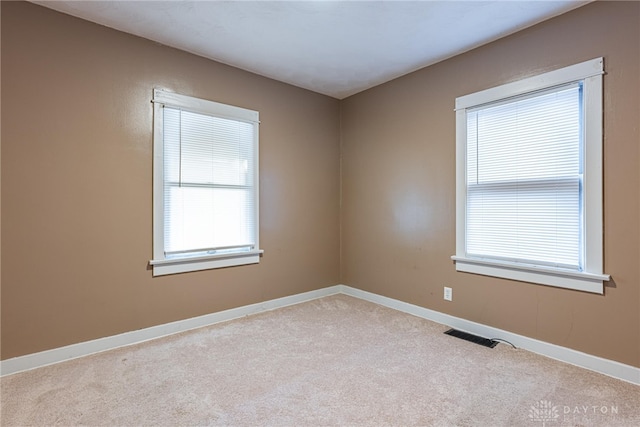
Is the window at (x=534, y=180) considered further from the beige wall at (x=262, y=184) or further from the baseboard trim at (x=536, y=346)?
the baseboard trim at (x=536, y=346)

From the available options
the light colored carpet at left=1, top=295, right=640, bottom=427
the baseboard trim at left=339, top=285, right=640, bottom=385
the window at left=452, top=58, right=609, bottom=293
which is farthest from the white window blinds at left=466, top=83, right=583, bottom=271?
the light colored carpet at left=1, top=295, right=640, bottom=427

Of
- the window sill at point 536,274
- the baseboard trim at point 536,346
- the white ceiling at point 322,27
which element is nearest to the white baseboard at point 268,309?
the baseboard trim at point 536,346

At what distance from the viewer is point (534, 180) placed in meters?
2.54

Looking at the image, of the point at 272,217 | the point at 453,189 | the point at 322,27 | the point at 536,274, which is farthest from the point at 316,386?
the point at 322,27

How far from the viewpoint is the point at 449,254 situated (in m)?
3.13

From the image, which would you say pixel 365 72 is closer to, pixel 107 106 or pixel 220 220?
pixel 220 220

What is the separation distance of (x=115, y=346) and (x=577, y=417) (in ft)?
10.3

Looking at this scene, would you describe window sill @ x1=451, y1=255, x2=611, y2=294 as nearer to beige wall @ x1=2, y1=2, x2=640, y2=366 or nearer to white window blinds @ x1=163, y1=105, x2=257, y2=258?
beige wall @ x1=2, y1=2, x2=640, y2=366

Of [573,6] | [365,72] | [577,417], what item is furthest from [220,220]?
[573,6]

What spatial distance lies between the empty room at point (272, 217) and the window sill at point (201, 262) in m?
0.02

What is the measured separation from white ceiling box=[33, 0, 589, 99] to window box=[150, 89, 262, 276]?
0.54 metres

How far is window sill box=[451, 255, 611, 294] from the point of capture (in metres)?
2.24

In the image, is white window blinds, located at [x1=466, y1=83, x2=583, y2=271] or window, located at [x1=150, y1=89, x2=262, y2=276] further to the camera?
window, located at [x1=150, y1=89, x2=262, y2=276]

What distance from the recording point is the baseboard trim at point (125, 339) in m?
2.24
